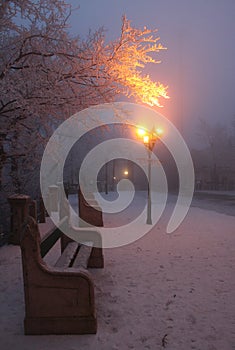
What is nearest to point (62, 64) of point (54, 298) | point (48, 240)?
point (48, 240)

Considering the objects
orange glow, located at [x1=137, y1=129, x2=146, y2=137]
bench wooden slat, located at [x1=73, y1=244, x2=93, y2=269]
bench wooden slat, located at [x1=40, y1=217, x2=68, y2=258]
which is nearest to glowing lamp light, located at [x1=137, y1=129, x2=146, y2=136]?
orange glow, located at [x1=137, y1=129, x2=146, y2=137]

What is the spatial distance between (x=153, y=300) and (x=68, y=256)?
1.46m

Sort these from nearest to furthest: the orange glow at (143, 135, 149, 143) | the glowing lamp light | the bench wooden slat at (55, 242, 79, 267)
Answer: the bench wooden slat at (55, 242, 79, 267)
the glowing lamp light
the orange glow at (143, 135, 149, 143)

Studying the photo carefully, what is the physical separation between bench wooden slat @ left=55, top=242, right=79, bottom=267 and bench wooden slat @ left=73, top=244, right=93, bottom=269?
9cm

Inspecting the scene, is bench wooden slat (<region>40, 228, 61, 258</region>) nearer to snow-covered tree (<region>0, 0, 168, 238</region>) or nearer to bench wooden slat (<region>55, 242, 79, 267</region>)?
bench wooden slat (<region>55, 242, 79, 267</region>)

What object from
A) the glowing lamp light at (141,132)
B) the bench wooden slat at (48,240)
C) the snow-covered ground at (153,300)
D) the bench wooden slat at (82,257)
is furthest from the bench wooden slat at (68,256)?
the glowing lamp light at (141,132)

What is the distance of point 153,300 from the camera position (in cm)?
430

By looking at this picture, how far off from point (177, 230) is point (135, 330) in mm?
6733

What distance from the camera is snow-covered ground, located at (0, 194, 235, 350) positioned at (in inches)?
126

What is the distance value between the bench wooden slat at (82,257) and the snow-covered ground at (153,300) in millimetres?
651

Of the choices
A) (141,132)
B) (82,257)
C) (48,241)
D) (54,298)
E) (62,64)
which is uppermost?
(62,64)

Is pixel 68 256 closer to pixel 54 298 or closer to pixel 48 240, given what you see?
pixel 48 240

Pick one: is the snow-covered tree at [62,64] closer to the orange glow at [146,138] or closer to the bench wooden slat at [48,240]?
the bench wooden slat at [48,240]

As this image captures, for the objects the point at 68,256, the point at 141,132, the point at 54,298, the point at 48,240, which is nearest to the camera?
the point at 54,298
